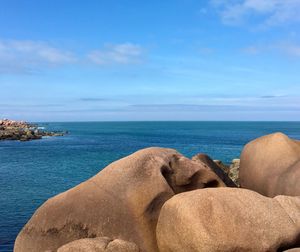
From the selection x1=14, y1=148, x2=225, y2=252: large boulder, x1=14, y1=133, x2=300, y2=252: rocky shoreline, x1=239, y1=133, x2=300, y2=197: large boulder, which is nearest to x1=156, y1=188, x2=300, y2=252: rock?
x1=14, y1=133, x2=300, y2=252: rocky shoreline

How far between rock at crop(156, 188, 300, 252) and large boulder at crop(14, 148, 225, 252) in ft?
2.81

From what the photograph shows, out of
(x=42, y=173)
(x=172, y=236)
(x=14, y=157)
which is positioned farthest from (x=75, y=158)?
(x=172, y=236)

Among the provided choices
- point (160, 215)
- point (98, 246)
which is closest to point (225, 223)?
point (160, 215)

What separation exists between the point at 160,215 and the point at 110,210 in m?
1.62

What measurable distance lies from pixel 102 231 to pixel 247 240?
4196mm

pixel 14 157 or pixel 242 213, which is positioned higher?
pixel 242 213

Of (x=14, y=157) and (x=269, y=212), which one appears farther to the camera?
(x=14, y=157)

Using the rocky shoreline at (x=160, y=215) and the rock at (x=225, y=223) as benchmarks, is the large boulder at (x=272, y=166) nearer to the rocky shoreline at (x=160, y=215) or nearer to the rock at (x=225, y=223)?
the rocky shoreline at (x=160, y=215)

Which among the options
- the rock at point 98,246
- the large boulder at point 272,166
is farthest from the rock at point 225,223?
the large boulder at point 272,166

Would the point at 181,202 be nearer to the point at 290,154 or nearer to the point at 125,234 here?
the point at 125,234

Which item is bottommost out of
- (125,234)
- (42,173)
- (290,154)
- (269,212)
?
(42,173)

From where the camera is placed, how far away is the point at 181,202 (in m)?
11.4

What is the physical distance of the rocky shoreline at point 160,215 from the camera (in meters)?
10.9

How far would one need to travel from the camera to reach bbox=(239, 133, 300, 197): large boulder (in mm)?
16516
